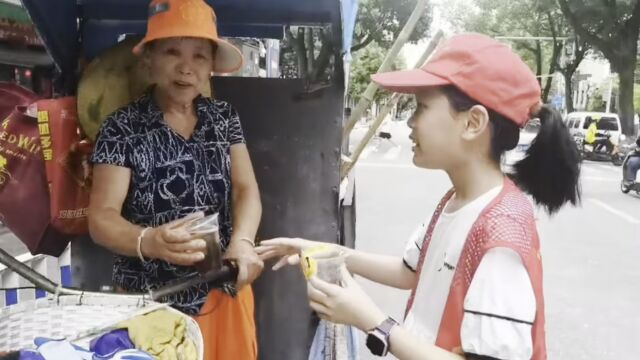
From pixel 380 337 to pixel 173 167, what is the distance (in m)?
0.94

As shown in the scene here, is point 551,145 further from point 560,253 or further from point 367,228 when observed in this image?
point 367,228

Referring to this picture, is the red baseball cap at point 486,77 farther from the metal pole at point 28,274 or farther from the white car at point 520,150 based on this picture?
the metal pole at point 28,274

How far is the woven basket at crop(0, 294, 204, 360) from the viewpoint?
1.61 m

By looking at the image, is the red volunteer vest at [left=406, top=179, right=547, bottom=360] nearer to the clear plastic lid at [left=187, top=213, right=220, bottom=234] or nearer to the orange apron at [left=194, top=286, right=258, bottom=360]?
the clear plastic lid at [left=187, top=213, right=220, bottom=234]

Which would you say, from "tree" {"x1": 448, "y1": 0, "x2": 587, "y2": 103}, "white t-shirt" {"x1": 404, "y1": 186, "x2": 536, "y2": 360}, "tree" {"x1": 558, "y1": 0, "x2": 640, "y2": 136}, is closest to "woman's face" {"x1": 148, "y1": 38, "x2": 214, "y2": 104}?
"white t-shirt" {"x1": 404, "y1": 186, "x2": 536, "y2": 360}

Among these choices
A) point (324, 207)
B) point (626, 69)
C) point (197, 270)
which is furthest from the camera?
point (626, 69)

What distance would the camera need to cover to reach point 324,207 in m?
2.92

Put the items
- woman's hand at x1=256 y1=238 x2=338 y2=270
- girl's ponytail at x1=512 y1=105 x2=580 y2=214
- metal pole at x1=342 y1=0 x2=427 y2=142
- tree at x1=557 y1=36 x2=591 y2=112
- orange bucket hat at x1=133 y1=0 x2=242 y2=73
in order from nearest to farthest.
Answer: girl's ponytail at x1=512 y1=105 x2=580 y2=214
woman's hand at x1=256 y1=238 x2=338 y2=270
orange bucket hat at x1=133 y1=0 x2=242 y2=73
metal pole at x1=342 y1=0 x2=427 y2=142
tree at x1=557 y1=36 x2=591 y2=112

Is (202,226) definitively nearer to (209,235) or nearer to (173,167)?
(209,235)

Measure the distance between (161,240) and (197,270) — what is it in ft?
0.89

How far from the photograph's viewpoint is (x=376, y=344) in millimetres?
1431

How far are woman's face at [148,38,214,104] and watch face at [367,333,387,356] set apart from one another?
1.06 m

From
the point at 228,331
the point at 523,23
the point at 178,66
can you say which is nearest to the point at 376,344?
the point at 228,331

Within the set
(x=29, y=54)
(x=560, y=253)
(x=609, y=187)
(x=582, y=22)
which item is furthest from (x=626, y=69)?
(x=29, y=54)
